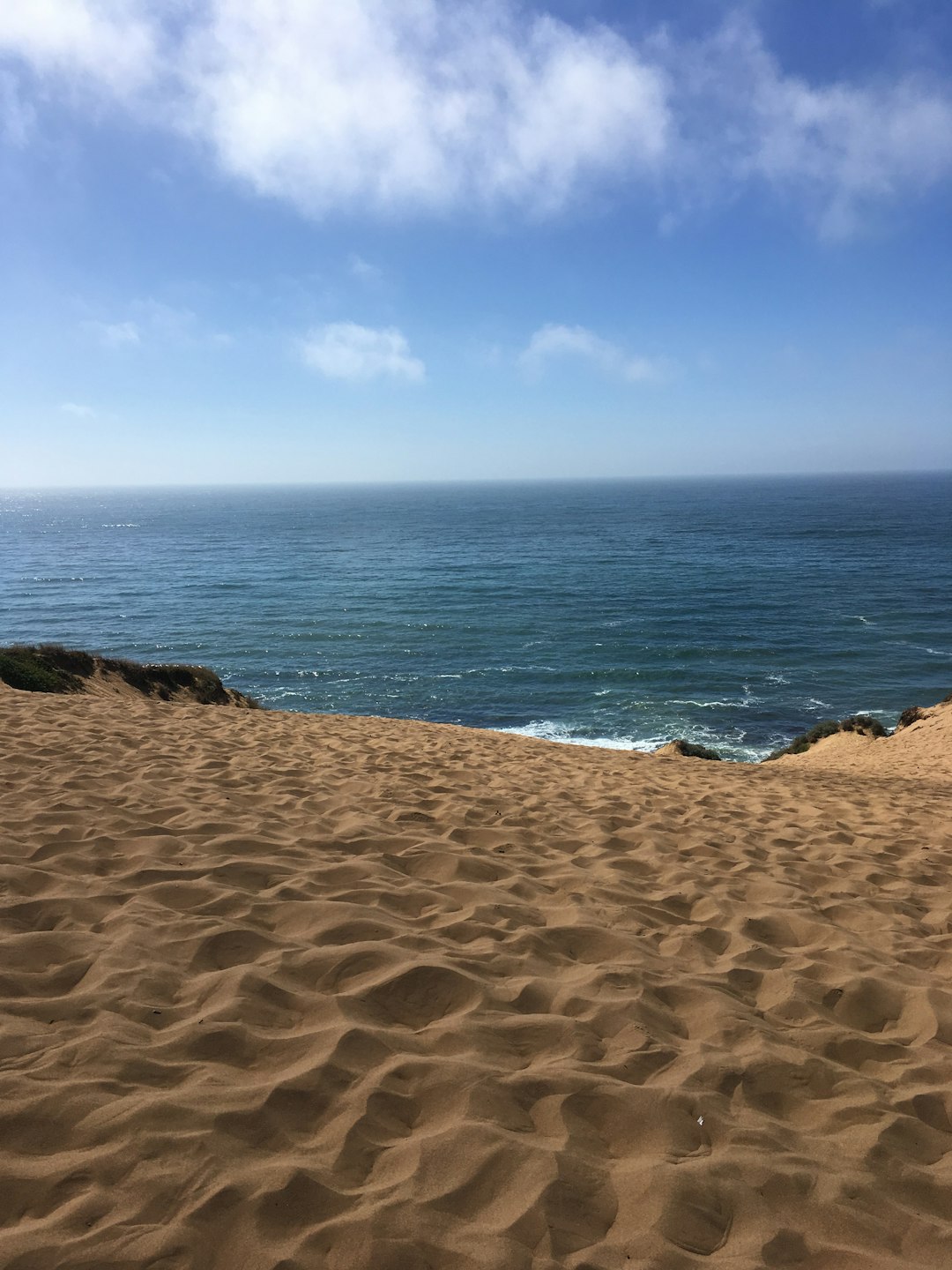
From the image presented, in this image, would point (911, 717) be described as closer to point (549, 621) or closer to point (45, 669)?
point (549, 621)

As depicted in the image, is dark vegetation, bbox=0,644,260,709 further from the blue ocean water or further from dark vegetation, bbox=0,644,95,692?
the blue ocean water

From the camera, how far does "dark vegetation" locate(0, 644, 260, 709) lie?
50.6 feet

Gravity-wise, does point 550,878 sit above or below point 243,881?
below

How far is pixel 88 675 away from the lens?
17.7 metres

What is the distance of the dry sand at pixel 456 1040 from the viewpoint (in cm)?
233

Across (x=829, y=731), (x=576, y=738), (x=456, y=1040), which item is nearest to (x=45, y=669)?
(x=576, y=738)

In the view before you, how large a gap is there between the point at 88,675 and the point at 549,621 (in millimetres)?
24183

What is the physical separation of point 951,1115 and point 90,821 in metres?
5.60

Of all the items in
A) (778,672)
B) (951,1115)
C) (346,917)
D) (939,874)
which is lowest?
(778,672)

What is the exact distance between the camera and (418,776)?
26.0ft

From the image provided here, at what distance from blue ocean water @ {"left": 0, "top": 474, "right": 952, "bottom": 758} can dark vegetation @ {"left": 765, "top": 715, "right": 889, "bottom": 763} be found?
1.31m

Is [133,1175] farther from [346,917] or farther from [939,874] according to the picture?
[939,874]

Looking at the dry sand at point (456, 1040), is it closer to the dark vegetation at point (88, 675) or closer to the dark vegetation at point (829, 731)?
the dark vegetation at point (88, 675)

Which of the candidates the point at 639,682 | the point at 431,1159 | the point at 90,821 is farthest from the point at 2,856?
the point at 639,682
